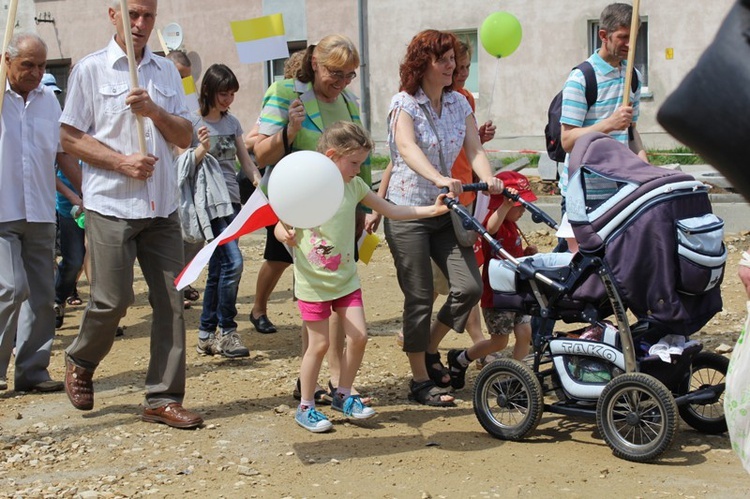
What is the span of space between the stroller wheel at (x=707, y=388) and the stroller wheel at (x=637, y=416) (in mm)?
384

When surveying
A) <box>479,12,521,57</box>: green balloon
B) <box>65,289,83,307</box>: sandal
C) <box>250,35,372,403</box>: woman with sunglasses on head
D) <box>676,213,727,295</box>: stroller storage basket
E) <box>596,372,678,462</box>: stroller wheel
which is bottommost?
<box>65,289,83,307</box>: sandal

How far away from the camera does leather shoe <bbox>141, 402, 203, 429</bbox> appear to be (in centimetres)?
589

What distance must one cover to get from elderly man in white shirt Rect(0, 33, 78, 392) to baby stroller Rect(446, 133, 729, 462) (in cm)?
291

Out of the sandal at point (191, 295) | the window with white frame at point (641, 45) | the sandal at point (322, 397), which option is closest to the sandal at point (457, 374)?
the sandal at point (322, 397)

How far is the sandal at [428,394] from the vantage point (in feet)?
21.0

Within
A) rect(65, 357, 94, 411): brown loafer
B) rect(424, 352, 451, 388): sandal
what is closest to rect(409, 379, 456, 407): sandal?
rect(424, 352, 451, 388): sandal

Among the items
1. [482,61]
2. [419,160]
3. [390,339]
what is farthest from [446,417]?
[482,61]

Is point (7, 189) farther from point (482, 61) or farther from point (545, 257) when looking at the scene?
point (482, 61)

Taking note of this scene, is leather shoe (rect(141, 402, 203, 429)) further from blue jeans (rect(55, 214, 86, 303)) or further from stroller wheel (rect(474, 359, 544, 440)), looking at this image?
blue jeans (rect(55, 214, 86, 303))

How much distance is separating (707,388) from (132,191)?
310cm

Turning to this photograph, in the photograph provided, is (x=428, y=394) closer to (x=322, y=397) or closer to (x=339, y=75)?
(x=322, y=397)

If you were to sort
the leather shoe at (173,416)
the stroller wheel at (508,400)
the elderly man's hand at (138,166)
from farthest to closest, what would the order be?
1. the leather shoe at (173,416)
2. the elderly man's hand at (138,166)
3. the stroller wheel at (508,400)

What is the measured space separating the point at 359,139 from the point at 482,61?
1745 centimetres

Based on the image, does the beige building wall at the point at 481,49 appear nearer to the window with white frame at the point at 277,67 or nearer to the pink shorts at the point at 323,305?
the window with white frame at the point at 277,67
